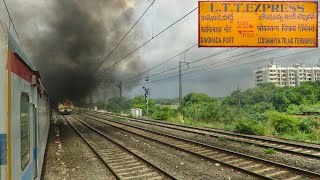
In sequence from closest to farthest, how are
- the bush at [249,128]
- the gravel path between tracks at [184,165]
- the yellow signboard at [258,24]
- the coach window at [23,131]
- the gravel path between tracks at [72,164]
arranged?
the coach window at [23,131] < the gravel path between tracks at [184,165] < the gravel path between tracks at [72,164] < the yellow signboard at [258,24] < the bush at [249,128]

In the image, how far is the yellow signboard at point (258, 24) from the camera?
1217 cm

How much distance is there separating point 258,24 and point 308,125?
12.4 metres

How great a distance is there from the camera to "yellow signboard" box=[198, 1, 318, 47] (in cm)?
1217

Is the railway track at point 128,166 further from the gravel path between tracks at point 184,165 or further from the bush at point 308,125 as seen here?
the bush at point 308,125

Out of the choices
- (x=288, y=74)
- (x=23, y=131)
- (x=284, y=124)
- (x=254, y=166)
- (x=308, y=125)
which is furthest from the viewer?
(x=288, y=74)

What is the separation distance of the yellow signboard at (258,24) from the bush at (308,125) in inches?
432

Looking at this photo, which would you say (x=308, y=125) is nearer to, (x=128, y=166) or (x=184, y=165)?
(x=184, y=165)

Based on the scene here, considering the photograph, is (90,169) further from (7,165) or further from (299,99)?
(299,99)

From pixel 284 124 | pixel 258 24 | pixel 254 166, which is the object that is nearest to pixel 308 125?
pixel 284 124

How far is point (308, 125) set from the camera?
21656mm

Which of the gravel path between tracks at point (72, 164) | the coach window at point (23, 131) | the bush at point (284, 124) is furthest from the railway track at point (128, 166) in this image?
the bush at point (284, 124)

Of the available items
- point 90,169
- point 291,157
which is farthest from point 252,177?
point 90,169

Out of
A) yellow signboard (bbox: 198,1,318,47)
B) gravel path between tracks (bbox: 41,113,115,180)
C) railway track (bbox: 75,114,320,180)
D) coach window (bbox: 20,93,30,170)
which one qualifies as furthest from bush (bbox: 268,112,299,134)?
coach window (bbox: 20,93,30,170)

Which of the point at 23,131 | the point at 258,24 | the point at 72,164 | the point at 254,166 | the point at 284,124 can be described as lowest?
the point at 72,164
